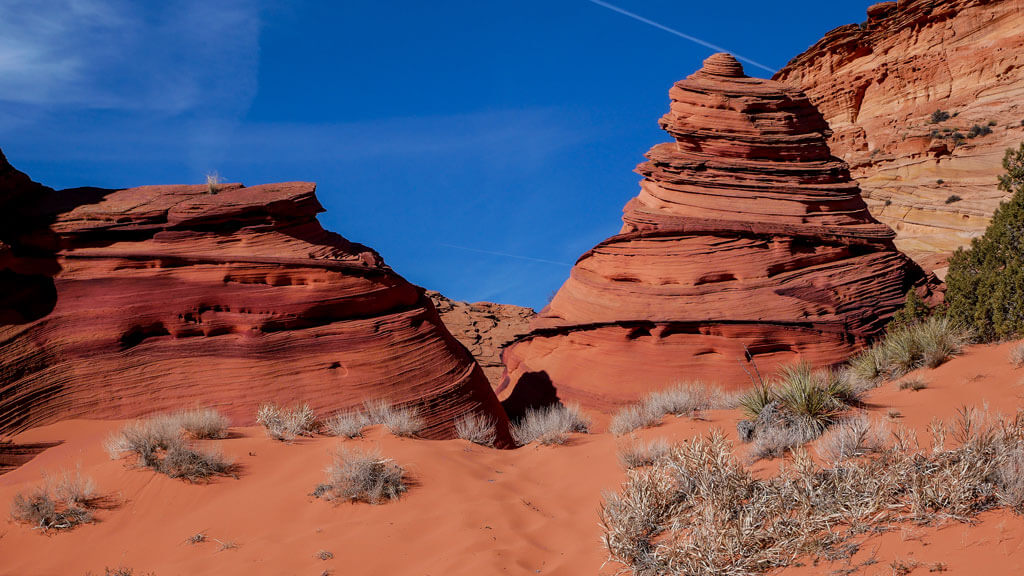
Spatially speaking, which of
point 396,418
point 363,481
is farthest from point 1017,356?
point 396,418

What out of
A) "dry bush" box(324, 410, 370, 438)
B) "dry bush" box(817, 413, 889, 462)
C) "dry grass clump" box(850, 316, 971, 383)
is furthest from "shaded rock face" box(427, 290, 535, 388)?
"dry bush" box(817, 413, 889, 462)

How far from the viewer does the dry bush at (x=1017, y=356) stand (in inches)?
299

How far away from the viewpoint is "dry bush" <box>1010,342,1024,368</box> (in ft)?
24.9

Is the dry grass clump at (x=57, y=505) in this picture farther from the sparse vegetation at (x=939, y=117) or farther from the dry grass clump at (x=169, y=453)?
the sparse vegetation at (x=939, y=117)

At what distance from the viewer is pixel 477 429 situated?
10.6 meters

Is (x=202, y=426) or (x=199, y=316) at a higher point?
(x=199, y=316)

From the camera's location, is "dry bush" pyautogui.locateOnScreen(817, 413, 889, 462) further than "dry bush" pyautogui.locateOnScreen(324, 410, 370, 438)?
No

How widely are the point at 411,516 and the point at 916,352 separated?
6.55 meters

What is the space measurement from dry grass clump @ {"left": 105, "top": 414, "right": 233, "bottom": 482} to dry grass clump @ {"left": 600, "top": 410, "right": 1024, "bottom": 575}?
179 inches

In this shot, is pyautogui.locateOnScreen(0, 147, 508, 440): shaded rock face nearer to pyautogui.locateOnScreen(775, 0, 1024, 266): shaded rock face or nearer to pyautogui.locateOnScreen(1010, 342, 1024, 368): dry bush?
pyautogui.locateOnScreen(1010, 342, 1024, 368): dry bush

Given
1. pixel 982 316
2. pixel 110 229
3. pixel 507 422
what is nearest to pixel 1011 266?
pixel 982 316

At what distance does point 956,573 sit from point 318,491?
5550mm

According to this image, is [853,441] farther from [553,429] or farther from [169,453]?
[169,453]

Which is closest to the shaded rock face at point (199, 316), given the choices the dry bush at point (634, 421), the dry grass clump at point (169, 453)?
the dry grass clump at point (169, 453)
